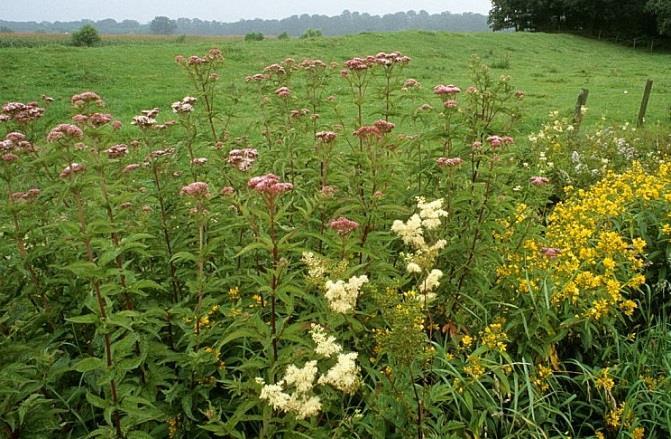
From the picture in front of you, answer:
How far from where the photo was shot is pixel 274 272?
2393 millimetres

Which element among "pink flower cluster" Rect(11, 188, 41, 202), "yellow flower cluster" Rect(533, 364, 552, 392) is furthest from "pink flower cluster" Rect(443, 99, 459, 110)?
"pink flower cluster" Rect(11, 188, 41, 202)

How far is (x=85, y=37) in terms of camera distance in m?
32.1

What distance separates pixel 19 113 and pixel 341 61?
18652 mm

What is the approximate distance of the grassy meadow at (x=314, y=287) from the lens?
8.16ft

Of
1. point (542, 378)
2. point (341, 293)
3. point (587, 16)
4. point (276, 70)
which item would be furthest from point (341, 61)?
point (587, 16)

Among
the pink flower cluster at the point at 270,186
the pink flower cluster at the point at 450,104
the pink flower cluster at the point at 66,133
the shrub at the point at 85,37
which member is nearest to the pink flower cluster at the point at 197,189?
the pink flower cluster at the point at 270,186

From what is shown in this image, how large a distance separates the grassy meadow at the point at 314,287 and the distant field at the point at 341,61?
9.47 meters

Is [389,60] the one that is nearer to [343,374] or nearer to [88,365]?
[343,374]

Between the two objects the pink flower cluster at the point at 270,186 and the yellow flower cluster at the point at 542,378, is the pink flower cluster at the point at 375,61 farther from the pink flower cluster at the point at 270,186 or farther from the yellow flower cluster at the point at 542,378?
the yellow flower cluster at the point at 542,378

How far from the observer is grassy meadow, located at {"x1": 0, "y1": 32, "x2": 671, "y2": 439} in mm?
2486

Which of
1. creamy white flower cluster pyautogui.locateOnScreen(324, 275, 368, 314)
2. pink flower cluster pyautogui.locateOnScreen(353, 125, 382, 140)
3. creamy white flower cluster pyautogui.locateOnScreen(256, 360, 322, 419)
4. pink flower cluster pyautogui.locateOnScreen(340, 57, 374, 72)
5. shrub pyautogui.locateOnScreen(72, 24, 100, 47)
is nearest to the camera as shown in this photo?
creamy white flower cluster pyautogui.locateOnScreen(256, 360, 322, 419)

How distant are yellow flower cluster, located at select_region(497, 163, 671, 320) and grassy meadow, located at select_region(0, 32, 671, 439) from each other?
24 mm

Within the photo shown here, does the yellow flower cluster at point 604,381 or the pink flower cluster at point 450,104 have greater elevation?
the pink flower cluster at point 450,104

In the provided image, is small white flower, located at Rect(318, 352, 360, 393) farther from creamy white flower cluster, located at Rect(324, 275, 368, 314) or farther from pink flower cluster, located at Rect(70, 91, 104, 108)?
pink flower cluster, located at Rect(70, 91, 104, 108)
